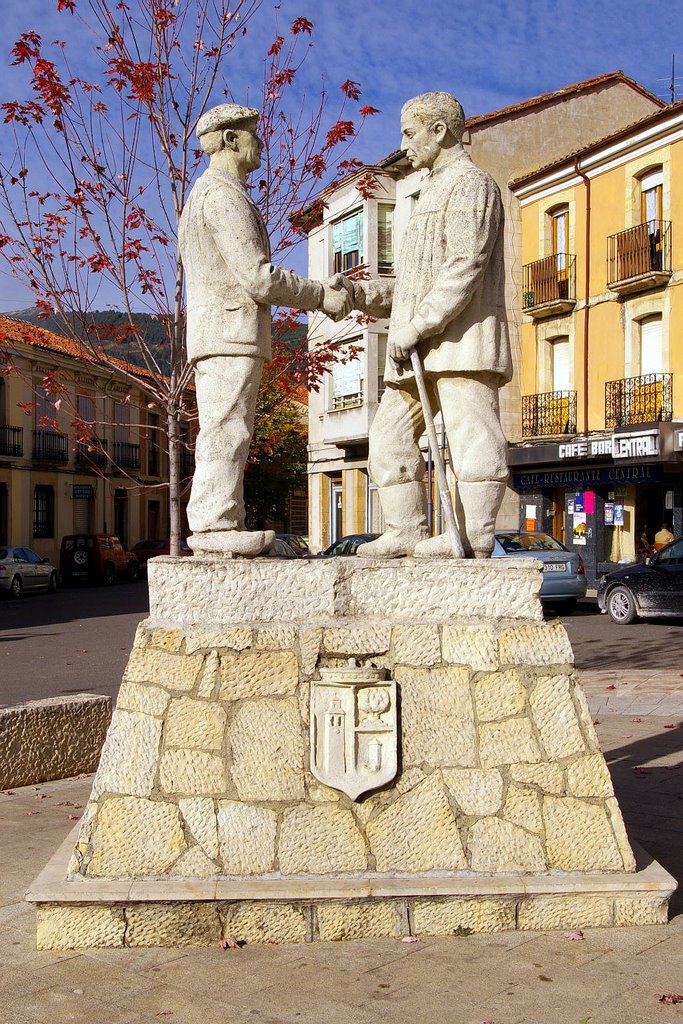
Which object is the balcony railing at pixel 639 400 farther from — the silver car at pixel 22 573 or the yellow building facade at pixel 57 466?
the yellow building facade at pixel 57 466

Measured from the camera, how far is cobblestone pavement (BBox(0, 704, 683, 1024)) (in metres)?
3.47

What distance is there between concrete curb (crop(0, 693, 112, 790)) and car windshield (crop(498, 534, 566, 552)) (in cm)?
1152

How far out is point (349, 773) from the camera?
4.25 meters

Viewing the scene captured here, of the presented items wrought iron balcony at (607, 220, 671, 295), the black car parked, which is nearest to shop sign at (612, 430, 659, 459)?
wrought iron balcony at (607, 220, 671, 295)

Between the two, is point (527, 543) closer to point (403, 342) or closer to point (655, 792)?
point (655, 792)

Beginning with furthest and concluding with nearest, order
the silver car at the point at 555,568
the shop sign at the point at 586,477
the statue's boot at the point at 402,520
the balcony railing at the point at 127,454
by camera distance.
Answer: the balcony railing at the point at 127,454 < the shop sign at the point at 586,477 < the silver car at the point at 555,568 < the statue's boot at the point at 402,520

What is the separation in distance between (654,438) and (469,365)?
61.0 ft

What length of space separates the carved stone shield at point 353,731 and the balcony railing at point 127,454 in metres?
40.7

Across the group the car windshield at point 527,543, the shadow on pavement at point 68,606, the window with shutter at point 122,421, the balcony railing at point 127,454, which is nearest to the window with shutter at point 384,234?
the shadow on pavement at point 68,606

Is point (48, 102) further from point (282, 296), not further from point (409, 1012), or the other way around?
point (409, 1012)

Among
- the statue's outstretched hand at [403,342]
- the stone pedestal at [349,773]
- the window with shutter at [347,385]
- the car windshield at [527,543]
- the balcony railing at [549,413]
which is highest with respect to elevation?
the window with shutter at [347,385]

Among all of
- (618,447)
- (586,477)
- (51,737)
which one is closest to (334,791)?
(51,737)

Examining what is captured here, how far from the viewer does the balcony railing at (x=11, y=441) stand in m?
37.3

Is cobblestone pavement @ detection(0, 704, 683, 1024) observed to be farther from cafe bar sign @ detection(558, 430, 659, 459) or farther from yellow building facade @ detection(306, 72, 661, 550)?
yellow building facade @ detection(306, 72, 661, 550)
